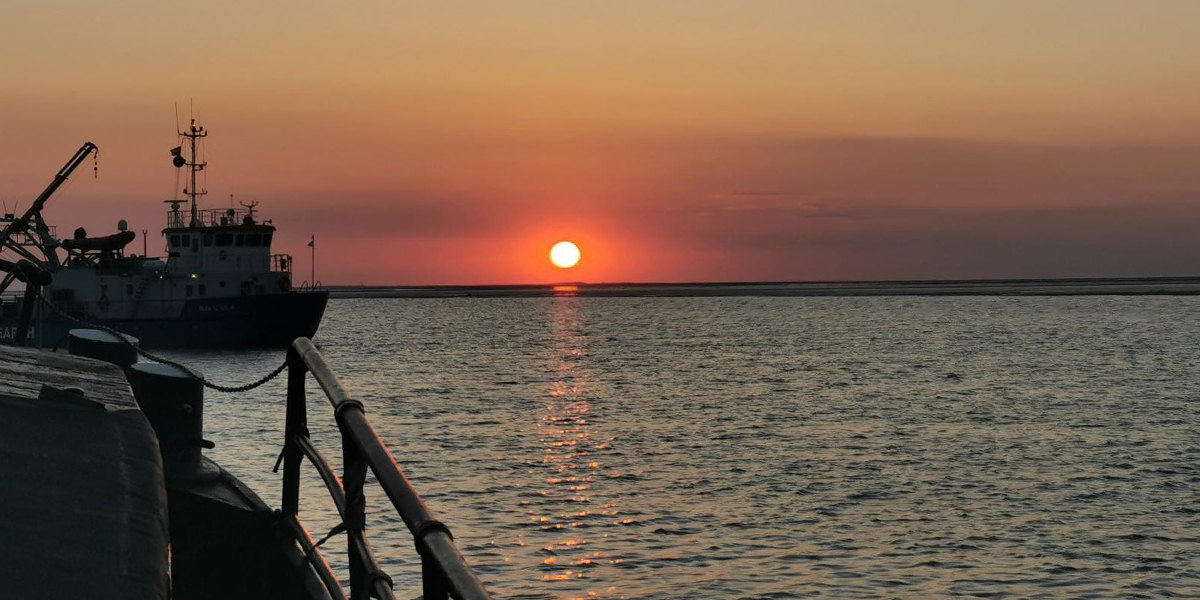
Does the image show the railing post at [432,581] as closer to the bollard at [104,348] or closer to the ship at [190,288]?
the bollard at [104,348]

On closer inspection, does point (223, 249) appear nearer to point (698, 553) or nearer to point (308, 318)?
point (308, 318)

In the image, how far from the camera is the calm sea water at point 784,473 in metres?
18.3

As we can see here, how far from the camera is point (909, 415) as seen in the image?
4375cm

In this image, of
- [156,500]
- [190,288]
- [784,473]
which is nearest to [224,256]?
[190,288]

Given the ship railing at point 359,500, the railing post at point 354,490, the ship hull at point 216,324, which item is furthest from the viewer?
the ship hull at point 216,324

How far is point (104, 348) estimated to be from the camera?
8094 millimetres

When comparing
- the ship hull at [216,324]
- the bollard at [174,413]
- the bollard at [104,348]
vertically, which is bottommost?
the ship hull at [216,324]

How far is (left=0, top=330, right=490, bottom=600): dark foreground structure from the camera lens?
3.10m

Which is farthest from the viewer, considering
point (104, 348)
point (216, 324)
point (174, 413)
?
point (216, 324)

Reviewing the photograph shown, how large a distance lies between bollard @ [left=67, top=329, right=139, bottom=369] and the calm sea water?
8.73m

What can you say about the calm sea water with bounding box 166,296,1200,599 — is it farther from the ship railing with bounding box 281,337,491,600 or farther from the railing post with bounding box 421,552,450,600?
the railing post with bounding box 421,552,450,600

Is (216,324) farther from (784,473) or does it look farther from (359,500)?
(359,500)

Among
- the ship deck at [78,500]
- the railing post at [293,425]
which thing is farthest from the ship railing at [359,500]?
the ship deck at [78,500]

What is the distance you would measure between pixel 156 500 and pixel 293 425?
2.18m
